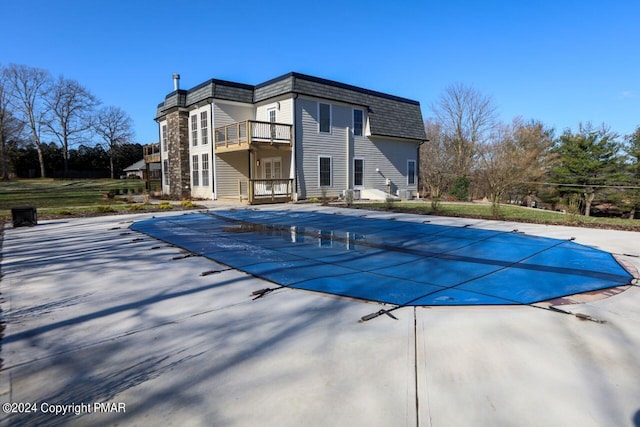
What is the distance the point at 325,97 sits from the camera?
1717 cm

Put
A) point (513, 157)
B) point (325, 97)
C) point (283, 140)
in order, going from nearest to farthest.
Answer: point (283, 140)
point (325, 97)
point (513, 157)

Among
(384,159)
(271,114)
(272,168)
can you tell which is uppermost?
(271,114)

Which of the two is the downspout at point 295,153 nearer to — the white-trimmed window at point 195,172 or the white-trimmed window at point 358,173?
the white-trimmed window at point 358,173

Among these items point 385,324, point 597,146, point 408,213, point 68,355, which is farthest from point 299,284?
point 597,146

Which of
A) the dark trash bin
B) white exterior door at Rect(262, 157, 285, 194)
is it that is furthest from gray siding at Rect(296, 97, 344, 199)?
the dark trash bin

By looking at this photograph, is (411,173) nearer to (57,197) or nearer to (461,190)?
(461,190)

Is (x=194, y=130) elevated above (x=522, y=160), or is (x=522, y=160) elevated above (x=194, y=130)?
(x=194, y=130)

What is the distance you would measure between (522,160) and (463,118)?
8.87 meters

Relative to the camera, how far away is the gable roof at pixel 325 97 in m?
16.6

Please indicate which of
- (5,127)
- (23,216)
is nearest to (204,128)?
(23,216)

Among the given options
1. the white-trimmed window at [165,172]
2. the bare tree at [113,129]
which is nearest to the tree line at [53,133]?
the bare tree at [113,129]

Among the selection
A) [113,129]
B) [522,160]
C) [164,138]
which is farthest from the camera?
[113,129]

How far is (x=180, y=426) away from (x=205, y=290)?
231 cm

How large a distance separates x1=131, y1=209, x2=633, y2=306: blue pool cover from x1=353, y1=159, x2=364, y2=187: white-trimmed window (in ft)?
35.0
